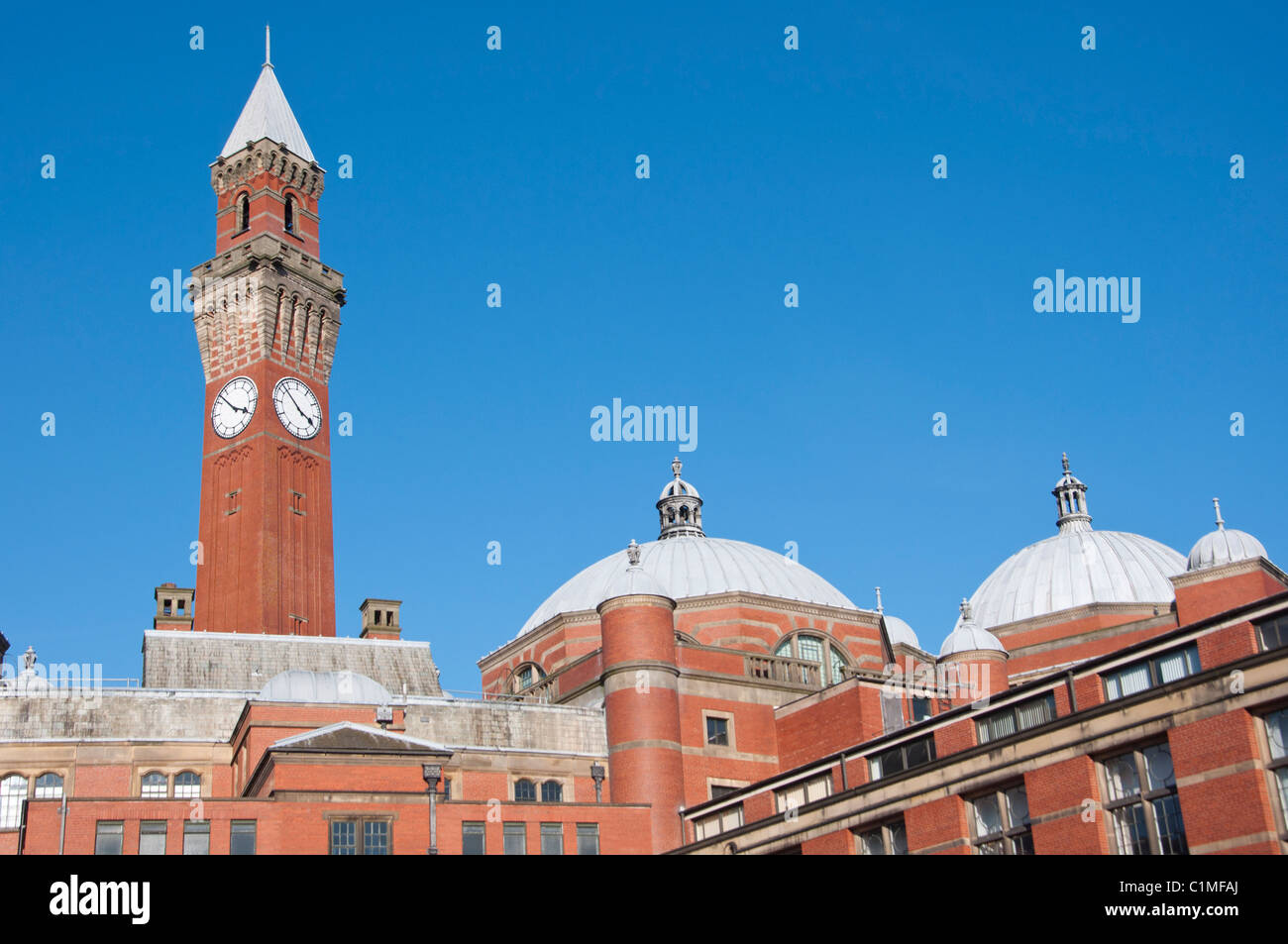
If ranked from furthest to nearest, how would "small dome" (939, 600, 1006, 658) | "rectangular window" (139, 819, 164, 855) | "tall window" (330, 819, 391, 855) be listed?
"small dome" (939, 600, 1006, 658) → "rectangular window" (139, 819, 164, 855) → "tall window" (330, 819, 391, 855)

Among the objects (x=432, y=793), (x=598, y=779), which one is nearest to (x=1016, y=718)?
(x=432, y=793)

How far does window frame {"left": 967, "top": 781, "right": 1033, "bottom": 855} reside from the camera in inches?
1555

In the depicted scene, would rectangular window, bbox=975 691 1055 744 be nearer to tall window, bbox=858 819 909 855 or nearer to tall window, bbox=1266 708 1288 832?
tall window, bbox=858 819 909 855

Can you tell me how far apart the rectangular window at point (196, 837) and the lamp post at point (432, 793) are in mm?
7237

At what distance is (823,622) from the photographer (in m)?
73.4

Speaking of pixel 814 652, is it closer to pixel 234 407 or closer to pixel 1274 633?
pixel 234 407

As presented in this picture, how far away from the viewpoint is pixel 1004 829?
131 feet

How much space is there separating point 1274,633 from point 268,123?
247ft

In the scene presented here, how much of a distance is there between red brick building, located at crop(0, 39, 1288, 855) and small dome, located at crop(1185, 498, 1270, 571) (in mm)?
126

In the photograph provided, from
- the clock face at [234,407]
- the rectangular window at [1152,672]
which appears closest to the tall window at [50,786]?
the clock face at [234,407]

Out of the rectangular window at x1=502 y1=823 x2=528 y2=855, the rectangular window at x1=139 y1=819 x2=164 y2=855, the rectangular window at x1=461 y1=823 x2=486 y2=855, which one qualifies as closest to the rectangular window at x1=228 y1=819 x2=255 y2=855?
the rectangular window at x1=139 y1=819 x2=164 y2=855

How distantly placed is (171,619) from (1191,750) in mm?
53681

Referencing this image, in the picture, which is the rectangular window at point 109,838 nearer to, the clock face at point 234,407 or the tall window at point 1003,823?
the tall window at point 1003,823

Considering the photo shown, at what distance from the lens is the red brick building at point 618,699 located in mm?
37531
